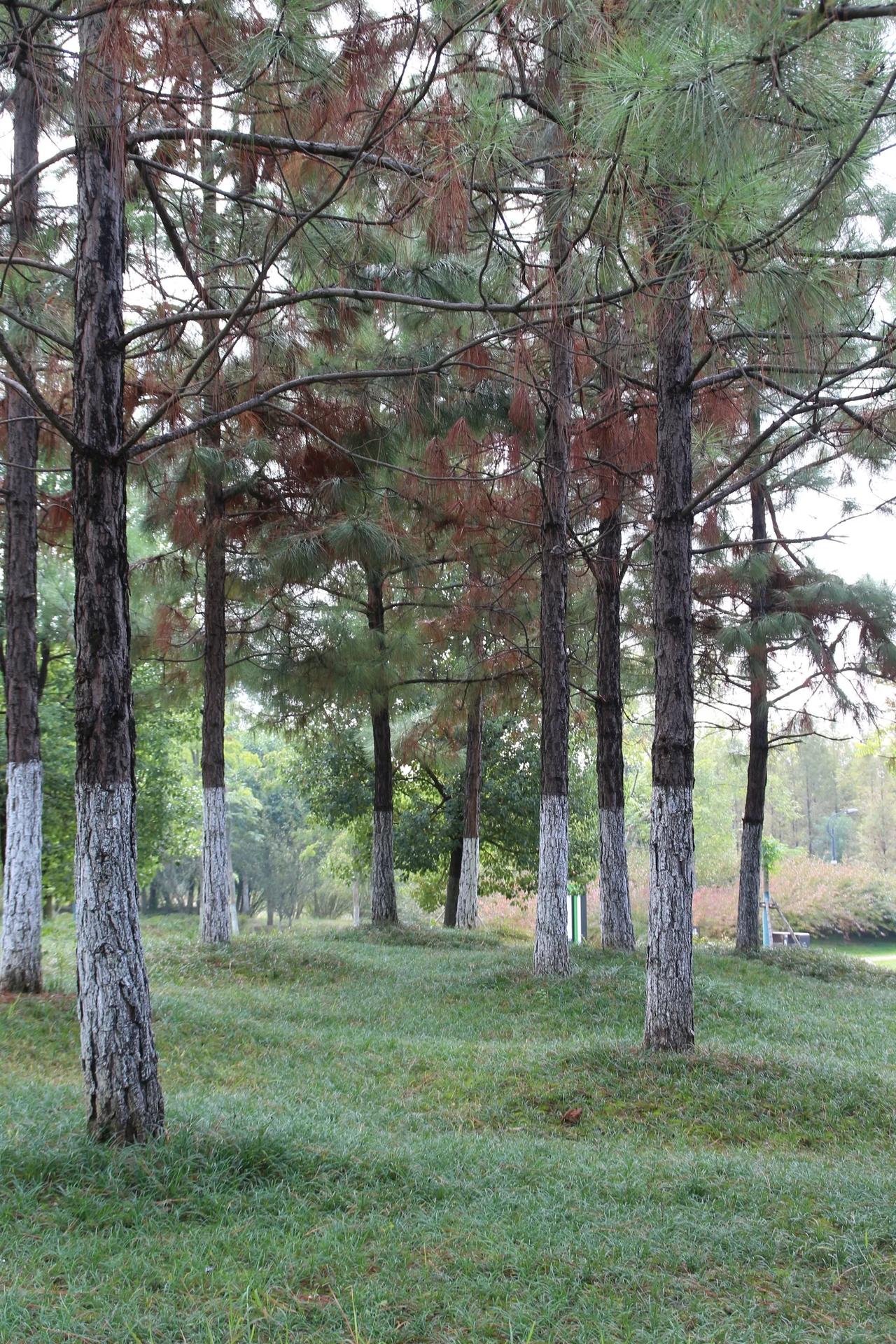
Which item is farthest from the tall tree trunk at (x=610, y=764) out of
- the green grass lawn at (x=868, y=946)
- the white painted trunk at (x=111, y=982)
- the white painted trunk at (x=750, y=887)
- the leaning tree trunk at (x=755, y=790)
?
the green grass lawn at (x=868, y=946)

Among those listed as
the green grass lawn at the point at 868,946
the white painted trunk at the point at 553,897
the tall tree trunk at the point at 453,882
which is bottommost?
the green grass lawn at the point at 868,946

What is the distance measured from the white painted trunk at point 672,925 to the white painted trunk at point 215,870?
6373 millimetres

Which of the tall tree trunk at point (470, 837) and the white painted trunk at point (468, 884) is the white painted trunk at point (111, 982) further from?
the white painted trunk at point (468, 884)

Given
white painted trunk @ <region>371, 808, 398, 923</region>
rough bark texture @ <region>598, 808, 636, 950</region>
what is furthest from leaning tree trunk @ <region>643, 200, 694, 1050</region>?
white painted trunk @ <region>371, 808, 398, 923</region>

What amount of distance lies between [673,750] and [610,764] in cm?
560

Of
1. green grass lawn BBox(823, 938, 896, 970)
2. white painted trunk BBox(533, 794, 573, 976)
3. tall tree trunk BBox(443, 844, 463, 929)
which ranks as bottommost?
green grass lawn BBox(823, 938, 896, 970)

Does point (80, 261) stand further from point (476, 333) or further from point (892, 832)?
point (892, 832)

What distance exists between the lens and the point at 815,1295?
319cm

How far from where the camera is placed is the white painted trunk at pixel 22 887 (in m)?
8.07

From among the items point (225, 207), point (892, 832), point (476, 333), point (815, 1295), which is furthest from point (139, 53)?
point (892, 832)

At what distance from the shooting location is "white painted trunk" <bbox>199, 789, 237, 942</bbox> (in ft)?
38.1

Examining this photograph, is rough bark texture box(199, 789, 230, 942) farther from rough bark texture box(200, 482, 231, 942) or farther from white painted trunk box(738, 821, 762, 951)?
white painted trunk box(738, 821, 762, 951)

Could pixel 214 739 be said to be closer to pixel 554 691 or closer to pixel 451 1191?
pixel 554 691

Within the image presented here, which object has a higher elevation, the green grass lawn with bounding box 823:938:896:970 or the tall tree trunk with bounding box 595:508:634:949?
the tall tree trunk with bounding box 595:508:634:949
